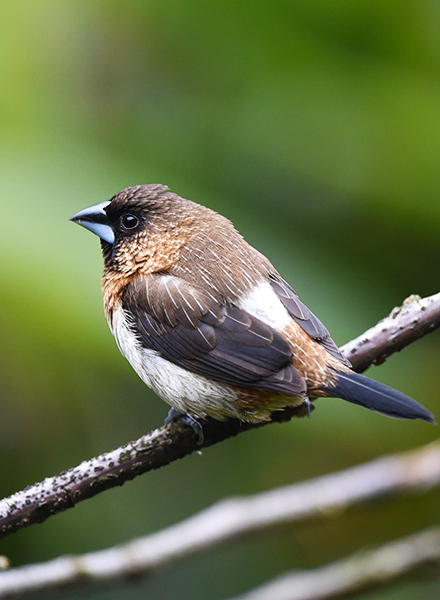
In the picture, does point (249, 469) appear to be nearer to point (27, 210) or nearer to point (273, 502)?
point (273, 502)

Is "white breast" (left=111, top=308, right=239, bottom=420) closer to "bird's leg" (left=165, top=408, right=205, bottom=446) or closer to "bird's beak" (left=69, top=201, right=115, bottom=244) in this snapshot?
"bird's leg" (left=165, top=408, right=205, bottom=446)

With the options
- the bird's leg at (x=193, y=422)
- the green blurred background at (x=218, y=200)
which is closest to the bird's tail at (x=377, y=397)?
the bird's leg at (x=193, y=422)

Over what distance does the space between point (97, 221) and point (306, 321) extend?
78cm

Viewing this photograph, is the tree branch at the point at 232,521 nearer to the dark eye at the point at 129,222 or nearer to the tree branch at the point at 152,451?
the tree branch at the point at 152,451

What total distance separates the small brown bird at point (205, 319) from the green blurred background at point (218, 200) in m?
0.83

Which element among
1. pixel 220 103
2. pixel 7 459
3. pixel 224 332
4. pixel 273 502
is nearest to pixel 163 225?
pixel 224 332

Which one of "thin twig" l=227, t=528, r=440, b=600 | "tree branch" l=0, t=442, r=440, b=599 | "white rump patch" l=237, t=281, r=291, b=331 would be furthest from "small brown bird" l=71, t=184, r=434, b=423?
"thin twig" l=227, t=528, r=440, b=600

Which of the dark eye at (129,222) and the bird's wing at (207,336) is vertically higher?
the dark eye at (129,222)

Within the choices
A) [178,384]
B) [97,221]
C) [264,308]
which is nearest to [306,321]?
[264,308]

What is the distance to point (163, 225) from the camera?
248cm

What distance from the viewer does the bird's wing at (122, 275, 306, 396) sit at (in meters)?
2.12

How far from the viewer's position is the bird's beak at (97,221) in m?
2.48

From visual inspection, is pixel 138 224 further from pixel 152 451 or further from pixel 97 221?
pixel 152 451

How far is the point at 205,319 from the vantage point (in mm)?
2248
